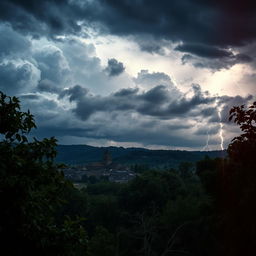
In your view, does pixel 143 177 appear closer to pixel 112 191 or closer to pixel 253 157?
pixel 112 191

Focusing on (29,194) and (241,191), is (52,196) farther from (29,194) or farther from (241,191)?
(241,191)

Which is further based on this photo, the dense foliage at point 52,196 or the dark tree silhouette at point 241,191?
the dark tree silhouette at point 241,191

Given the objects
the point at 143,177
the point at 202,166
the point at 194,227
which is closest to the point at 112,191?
the point at 143,177

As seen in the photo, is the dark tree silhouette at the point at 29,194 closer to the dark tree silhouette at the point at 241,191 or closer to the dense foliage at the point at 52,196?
the dense foliage at the point at 52,196

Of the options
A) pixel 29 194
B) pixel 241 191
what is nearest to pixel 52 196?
pixel 29 194

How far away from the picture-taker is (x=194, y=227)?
52.0m

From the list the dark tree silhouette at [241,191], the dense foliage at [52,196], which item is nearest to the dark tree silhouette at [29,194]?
the dense foliage at [52,196]

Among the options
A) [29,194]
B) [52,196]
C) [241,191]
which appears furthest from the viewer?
[241,191]

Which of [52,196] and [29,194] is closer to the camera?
[29,194]

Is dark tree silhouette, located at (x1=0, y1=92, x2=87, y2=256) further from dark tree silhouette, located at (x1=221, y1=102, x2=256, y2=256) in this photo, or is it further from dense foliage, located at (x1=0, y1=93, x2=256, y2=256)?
dark tree silhouette, located at (x1=221, y1=102, x2=256, y2=256)

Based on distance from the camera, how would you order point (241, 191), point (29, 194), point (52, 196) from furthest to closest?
1. point (241, 191)
2. point (52, 196)
3. point (29, 194)

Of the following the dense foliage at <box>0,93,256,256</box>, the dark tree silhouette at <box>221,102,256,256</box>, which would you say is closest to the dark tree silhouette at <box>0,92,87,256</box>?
the dense foliage at <box>0,93,256,256</box>

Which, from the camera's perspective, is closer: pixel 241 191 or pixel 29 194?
pixel 29 194

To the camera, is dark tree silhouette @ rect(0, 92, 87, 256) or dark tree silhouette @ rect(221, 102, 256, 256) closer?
dark tree silhouette @ rect(0, 92, 87, 256)
